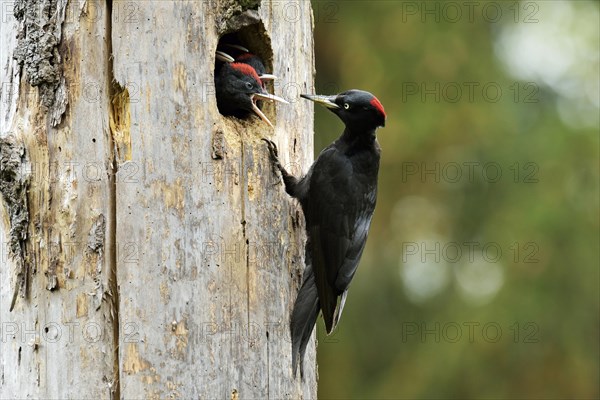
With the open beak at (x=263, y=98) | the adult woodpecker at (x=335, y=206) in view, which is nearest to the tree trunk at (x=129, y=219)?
the adult woodpecker at (x=335, y=206)

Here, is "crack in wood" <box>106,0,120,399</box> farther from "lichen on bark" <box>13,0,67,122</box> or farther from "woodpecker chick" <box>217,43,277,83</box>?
"woodpecker chick" <box>217,43,277,83</box>

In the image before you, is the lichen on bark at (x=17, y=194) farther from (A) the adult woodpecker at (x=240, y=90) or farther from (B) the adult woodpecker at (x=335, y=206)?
(A) the adult woodpecker at (x=240, y=90)

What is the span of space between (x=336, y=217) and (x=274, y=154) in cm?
61

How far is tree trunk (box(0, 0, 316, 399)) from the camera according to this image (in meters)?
3.72

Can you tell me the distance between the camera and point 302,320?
13.5ft

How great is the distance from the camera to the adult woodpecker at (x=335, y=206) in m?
4.21

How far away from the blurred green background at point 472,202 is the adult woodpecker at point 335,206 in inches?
135

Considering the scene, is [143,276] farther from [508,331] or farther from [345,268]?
[508,331]

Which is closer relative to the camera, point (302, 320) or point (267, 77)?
point (302, 320)

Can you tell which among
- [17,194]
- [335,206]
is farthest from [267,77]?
[17,194]

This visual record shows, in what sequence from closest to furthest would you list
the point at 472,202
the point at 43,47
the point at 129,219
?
1. the point at 129,219
2. the point at 43,47
3. the point at 472,202

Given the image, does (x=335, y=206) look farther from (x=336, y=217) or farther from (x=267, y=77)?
(x=267, y=77)

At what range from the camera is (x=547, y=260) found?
319 inches

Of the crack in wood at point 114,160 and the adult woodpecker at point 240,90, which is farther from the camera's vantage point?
the adult woodpecker at point 240,90
